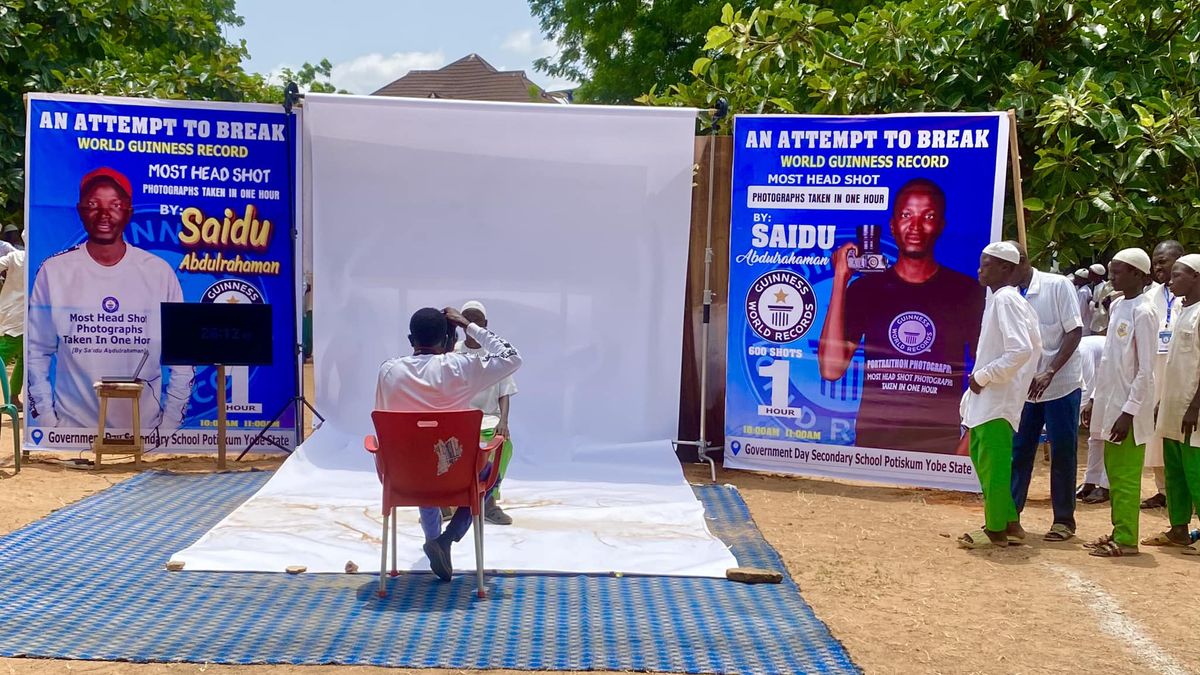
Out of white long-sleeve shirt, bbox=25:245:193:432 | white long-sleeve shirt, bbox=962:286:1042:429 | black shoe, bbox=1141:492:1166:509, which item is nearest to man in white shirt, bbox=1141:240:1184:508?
black shoe, bbox=1141:492:1166:509

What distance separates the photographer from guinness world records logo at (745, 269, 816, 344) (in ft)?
28.1

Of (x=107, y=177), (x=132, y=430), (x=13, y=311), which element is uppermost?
(x=107, y=177)

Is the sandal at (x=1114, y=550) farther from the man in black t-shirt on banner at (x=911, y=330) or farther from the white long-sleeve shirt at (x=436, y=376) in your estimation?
the white long-sleeve shirt at (x=436, y=376)

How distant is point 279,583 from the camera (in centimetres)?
564

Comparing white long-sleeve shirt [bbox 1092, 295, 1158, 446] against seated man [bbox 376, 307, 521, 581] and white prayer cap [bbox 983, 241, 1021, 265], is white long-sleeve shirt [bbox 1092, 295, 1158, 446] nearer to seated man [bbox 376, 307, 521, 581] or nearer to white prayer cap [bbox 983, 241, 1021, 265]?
white prayer cap [bbox 983, 241, 1021, 265]

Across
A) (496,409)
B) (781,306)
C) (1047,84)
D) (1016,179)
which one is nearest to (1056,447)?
(1016,179)

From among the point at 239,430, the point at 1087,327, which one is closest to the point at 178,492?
the point at 239,430

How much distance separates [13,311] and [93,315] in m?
1.27

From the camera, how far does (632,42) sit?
2217 centimetres

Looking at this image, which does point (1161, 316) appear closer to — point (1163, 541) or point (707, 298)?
point (1163, 541)

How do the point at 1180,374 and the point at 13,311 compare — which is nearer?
the point at 1180,374

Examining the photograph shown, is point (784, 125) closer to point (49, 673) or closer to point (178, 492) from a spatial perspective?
point (178, 492)

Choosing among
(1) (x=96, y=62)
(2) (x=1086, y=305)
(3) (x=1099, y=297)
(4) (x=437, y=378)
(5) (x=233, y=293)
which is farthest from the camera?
(1) (x=96, y=62)

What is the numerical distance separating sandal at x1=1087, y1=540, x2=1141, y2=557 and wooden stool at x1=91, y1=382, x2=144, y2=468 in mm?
6439
